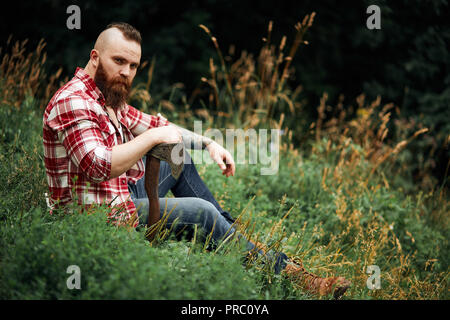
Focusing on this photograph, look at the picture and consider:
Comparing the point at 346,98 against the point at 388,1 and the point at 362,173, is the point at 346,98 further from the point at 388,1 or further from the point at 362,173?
the point at 362,173

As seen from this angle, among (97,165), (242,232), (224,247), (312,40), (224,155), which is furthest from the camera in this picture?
(312,40)

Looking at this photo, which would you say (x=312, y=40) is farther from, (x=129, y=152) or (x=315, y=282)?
(x=129, y=152)

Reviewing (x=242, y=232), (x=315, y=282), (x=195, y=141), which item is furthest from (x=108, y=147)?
(x=315, y=282)

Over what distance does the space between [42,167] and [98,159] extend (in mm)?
1099

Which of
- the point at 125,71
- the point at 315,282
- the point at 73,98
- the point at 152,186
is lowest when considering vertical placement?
the point at 315,282

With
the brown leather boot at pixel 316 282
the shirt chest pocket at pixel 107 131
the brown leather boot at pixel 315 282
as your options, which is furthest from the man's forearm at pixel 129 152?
the brown leather boot at pixel 316 282

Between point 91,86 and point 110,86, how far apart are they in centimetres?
9

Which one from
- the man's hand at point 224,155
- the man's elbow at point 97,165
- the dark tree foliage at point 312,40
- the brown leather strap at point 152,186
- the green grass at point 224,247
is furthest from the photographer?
the dark tree foliage at point 312,40

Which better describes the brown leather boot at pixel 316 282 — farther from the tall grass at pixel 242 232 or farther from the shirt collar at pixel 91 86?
the shirt collar at pixel 91 86

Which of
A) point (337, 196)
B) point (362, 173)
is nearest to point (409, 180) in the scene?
point (362, 173)

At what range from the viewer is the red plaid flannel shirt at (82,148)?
180 cm

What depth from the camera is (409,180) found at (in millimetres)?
4211

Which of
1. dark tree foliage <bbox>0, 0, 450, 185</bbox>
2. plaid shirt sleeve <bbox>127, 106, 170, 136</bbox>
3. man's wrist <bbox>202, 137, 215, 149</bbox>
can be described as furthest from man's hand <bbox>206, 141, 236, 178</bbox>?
dark tree foliage <bbox>0, 0, 450, 185</bbox>

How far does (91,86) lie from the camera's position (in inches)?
79.2
